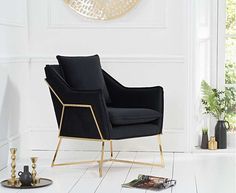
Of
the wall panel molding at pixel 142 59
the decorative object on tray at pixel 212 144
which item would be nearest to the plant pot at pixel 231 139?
the decorative object on tray at pixel 212 144

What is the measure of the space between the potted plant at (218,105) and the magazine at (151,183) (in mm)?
1397

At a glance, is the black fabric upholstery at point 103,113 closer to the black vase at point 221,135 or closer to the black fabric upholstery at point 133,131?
the black fabric upholstery at point 133,131

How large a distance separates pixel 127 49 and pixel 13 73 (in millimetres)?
1099

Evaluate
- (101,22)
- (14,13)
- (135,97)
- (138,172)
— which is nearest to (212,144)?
(135,97)

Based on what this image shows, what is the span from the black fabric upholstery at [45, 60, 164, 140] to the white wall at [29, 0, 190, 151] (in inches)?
19.6

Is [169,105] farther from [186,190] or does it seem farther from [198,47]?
[186,190]

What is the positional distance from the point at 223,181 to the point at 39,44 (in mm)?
2267

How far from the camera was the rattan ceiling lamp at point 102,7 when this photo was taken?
526 cm

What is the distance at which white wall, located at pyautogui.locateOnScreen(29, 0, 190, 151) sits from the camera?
17.3 ft

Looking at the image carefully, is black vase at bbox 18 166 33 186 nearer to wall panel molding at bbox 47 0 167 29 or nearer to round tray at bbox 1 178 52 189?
round tray at bbox 1 178 52 189

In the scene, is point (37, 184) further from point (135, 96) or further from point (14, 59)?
→ point (14, 59)

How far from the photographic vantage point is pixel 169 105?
17.5 feet

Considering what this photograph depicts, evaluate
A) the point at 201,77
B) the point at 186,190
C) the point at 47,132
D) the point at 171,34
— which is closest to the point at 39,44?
the point at 47,132

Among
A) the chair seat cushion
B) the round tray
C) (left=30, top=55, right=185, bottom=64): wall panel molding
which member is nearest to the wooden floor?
the round tray
